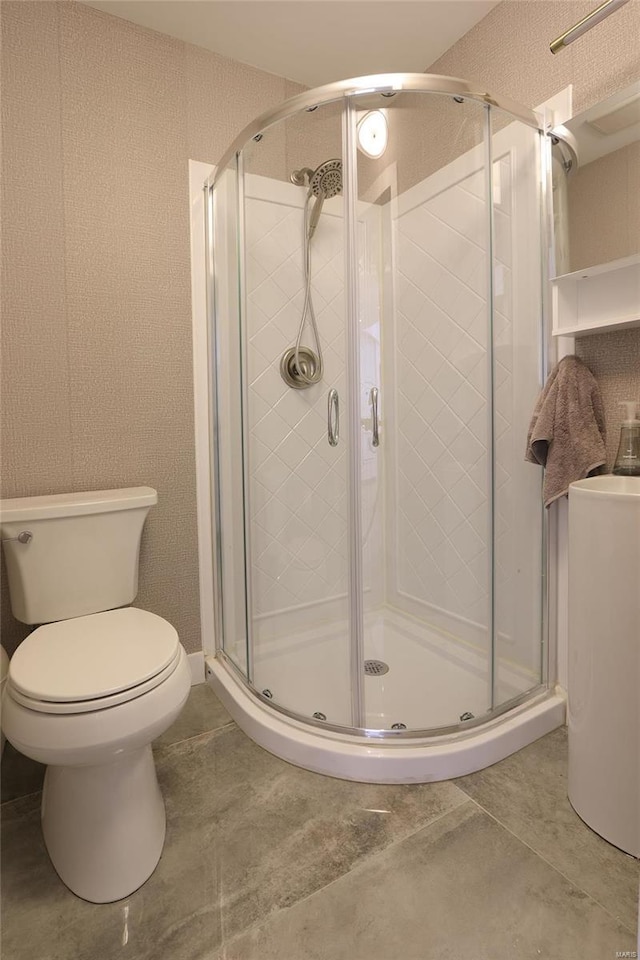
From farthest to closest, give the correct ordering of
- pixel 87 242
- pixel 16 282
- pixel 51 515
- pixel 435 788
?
pixel 87 242 < pixel 16 282 < pixel 51 515 < pixel 435 788

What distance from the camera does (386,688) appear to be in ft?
5.71

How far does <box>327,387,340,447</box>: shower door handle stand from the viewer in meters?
1.69

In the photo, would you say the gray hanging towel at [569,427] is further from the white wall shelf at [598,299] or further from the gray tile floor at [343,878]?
the gray tile floor at [343,878]

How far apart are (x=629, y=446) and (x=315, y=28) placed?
1.81 meters

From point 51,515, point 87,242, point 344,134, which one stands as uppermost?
point 344,134

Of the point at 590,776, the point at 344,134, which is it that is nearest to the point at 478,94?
the point at 344,134

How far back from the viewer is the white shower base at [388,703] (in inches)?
58.9

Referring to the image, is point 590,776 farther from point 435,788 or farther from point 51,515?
point 51,515

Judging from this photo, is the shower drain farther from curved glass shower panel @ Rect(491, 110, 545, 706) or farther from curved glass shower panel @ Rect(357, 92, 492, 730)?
curved glass shower panel @ Rect(491, 110, 545, 706)

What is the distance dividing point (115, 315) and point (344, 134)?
96cm

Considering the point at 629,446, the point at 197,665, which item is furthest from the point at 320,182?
the point at 197,665

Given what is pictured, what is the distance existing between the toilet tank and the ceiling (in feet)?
5.48

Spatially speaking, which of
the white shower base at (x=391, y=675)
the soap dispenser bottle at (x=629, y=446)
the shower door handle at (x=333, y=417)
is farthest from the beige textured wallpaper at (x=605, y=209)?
Result: the white shower base at (x=391, y=675)

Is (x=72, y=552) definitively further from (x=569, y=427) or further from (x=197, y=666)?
(x=569, y=427)
